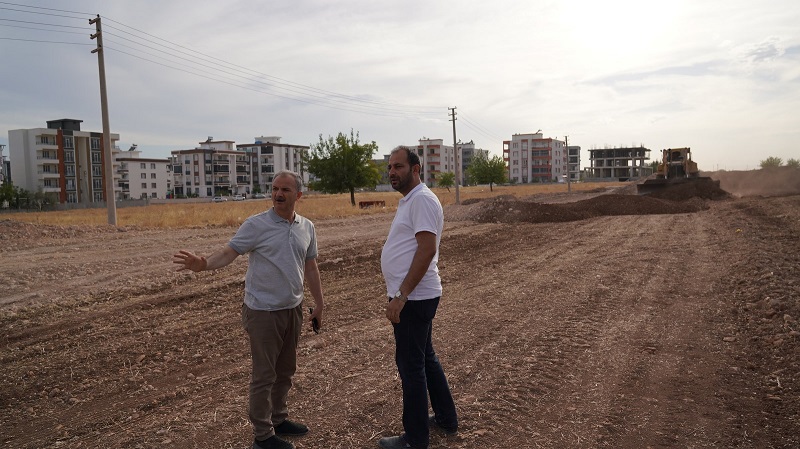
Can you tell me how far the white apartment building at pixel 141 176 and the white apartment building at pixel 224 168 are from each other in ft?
15.4

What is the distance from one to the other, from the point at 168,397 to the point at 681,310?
19.9 ft

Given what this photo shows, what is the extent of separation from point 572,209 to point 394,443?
2169cm

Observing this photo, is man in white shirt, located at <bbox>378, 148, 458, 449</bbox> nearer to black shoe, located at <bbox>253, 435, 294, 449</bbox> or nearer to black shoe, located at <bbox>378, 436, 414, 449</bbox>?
black shoe, located at <bbox>378, 436, 414, 449</bbox>

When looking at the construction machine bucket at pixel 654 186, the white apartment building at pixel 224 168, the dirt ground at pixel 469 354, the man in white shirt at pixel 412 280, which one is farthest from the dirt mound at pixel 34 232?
the white apartment building at pixel 224 168

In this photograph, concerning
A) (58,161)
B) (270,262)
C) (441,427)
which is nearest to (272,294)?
(270,262)

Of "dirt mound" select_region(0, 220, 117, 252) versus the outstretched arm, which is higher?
the outstretched arm

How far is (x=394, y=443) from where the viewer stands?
3.79 m

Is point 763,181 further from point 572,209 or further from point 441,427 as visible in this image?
point 441,427

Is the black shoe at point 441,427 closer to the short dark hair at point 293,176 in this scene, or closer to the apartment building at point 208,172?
the short dark hair at point 293,176

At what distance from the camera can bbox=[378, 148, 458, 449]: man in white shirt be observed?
350cm

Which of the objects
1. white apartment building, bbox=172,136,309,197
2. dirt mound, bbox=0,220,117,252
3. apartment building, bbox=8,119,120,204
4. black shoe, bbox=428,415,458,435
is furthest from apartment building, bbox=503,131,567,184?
black shoe, bbox=428,415,458,435

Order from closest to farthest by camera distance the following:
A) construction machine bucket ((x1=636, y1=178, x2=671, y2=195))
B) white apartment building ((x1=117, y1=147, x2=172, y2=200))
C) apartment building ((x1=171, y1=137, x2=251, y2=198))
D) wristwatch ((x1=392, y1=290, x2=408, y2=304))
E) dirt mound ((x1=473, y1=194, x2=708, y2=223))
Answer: wristwatch ((x1=392, y1=290, x2=408, y2=304))
dirt mound ((x1=473, y1=194, x2=708, y2=223))
construction machine bucket ((x1=636, y1=178, x2=671, y2=195))
white apartment building ((x1=117, y1=147, x2=172, y2=200))
apartment building ((x1=171, y1=137, x2=251, y2=198))

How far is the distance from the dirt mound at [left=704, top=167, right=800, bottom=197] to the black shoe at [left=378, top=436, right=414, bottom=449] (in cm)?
4143

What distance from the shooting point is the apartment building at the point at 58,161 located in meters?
83.1
